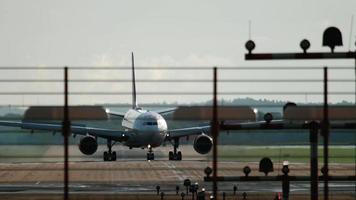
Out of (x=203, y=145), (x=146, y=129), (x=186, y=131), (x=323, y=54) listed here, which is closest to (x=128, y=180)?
(x=203, y=145)

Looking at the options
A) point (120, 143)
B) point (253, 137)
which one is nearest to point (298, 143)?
point (253, 137)

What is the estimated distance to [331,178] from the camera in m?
19.7

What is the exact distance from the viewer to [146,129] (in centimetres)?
6500

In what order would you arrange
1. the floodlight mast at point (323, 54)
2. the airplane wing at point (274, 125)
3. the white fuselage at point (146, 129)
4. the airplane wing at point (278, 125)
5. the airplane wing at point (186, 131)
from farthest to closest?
the airplane wing at point (186, 131) < the white fuselage at point (146, 129) < the airplane wing at point (278, 125) < the airplane wing at point (274, 125) < the floodlight mast at point (323, 54)

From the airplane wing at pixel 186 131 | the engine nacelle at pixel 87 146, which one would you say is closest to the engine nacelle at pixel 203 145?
the engine nacelle at pixel 87 146

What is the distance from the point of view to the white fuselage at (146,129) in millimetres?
65188

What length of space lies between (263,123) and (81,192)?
2115 cm

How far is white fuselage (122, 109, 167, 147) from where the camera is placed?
6519 centimetres

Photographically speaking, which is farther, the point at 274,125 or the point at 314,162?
the point at 314,162

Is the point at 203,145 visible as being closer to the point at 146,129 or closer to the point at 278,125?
the point at 146,129

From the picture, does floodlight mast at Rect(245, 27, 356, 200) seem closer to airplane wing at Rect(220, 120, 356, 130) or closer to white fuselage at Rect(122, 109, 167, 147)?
airplane wing at Rect(220, 120, 356, 130)

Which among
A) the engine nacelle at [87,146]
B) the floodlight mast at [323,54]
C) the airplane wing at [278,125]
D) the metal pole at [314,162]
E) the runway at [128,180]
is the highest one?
the floodlight mast at [323,54]

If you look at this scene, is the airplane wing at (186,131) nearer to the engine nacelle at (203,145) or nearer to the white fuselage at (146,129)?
the white fuselage at (146,129)

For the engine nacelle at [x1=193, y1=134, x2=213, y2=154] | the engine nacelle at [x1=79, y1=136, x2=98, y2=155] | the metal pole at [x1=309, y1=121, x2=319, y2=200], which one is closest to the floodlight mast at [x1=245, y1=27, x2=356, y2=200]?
the metal pole at [x1=309, y1=121, x2=319, y2=200]
